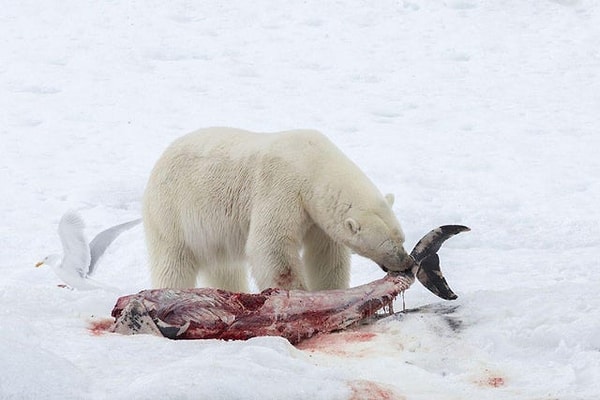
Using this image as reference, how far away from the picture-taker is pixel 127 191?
9508mm

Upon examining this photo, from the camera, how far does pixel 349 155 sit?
1062cm

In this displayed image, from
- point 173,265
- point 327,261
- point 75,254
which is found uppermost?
point 327,261

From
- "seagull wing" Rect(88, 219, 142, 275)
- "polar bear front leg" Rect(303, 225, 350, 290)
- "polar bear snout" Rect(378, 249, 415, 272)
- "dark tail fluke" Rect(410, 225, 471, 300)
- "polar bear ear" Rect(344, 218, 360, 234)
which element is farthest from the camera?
"seagull wing" Rect(88, 219, 142, 275)

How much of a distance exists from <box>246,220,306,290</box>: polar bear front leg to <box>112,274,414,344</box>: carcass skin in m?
0.81

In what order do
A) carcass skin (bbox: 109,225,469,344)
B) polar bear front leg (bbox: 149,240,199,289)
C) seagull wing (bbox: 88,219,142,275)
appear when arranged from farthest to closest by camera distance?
seagull wing (bbox: 88,219,142,275) < polar bear front leg (bbox: 149,240,199,289) < carcass skin (bbox: 109,225,469,344)

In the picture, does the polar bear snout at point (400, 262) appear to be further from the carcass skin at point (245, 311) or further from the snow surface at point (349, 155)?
the snow surface at point (349, 155)

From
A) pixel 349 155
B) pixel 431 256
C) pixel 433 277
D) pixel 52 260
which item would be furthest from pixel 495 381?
pixel 349 155

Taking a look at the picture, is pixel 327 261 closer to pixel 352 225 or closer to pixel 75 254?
pixel 352 225

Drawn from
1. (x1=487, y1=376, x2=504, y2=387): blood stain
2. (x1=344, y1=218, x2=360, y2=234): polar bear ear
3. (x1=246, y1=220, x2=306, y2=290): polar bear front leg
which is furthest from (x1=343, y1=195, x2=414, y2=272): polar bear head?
(x1=487, y1=376, x2=504, y2=387): blood stain

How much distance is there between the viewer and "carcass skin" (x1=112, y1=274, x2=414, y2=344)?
4.16 metres

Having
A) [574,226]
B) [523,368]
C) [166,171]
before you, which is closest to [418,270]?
[523,368]

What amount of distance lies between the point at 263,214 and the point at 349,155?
5080mm

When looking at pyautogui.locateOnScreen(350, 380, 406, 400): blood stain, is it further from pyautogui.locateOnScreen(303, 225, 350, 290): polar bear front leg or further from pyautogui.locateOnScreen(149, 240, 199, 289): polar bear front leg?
pyautogui.locateOnScreen(149, 240, 199, 289): polar bear front leg

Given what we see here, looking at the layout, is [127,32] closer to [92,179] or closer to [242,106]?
[242,106]
